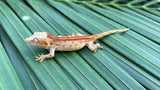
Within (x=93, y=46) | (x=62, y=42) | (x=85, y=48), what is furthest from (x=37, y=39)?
(x=93, y=46)

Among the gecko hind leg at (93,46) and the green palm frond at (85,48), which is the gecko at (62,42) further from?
the green palm frond at (85,48)

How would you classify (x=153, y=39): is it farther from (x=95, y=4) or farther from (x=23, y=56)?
(x=23, y=56)

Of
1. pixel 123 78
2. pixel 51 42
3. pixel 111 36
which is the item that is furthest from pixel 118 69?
pixel 51 42

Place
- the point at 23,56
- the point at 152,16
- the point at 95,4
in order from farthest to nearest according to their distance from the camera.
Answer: the point at 95,4 → the point at 152,16 → the point at 23,56

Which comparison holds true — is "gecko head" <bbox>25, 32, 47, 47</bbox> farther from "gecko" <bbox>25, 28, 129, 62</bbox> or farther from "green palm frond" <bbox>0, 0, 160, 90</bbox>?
"green palm frond" <bbox>0, 0, 160, 90</bbox>

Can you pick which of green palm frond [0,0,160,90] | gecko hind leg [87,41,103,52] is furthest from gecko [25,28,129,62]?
green palm frond [0,0,160,90]

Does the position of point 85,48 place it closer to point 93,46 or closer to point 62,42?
point 93,46
